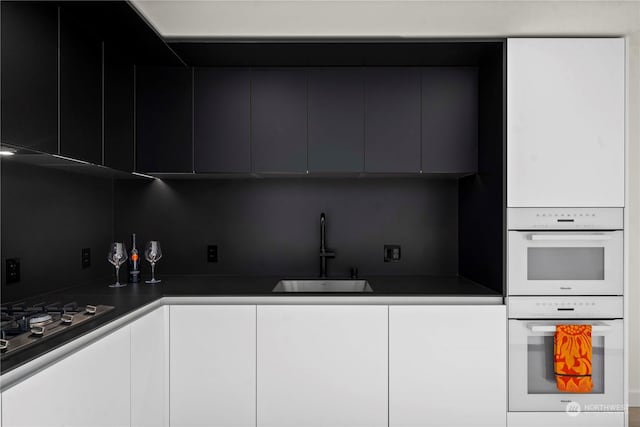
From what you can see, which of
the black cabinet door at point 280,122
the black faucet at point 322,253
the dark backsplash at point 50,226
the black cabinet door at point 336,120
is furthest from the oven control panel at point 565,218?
the dark backsplash at point 50,226

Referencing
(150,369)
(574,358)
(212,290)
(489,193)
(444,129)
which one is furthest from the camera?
Answer: (444,129)

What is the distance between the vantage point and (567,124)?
218 cm

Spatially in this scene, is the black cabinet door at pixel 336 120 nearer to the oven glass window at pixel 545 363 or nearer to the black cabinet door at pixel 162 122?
the black cabinet door at pixel 162 122

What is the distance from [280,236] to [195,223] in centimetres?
59

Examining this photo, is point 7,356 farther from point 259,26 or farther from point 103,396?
point 259,26

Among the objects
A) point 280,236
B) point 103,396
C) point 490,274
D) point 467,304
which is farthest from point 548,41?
point 103,396

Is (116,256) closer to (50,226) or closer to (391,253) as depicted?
(50,226)

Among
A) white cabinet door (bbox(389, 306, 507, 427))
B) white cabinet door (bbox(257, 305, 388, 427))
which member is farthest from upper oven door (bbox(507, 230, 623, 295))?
white cabinet door (bbox(257, 305, 388, 427))

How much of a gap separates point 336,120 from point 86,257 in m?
1.72

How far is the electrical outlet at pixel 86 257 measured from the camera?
97.6 inches

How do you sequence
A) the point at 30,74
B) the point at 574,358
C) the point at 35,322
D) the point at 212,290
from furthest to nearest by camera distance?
the point at 212,290 → the point at 574,358 → the point at 30,74 → the point at 35,322

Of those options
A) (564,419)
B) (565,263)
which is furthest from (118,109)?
(564,419)

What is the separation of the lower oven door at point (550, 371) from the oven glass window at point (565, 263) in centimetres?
23

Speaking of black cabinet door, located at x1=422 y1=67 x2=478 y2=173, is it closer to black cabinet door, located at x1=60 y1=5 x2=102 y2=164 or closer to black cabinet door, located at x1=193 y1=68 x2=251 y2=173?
black cabinet door, located at x1=193 y1=68 x2=251 y2=173
